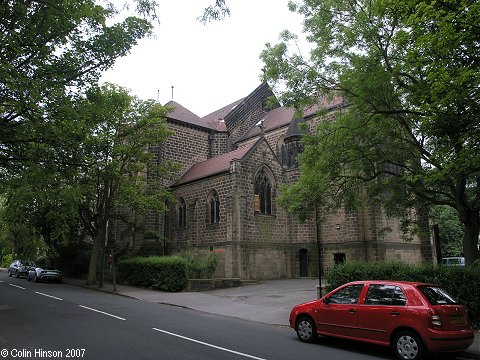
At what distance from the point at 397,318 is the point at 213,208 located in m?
20.7

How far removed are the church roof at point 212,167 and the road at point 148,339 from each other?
15795mm

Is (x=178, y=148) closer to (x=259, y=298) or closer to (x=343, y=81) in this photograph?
(x=259, y=298)

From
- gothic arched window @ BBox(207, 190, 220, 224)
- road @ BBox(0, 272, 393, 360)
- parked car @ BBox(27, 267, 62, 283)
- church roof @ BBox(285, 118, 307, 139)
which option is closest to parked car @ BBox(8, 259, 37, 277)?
parked car @ BBox(27, 267, 62, 283)

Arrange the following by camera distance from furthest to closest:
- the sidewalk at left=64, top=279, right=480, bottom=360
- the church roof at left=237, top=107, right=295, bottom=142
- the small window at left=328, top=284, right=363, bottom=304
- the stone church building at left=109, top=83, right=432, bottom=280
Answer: the church roof at left=237, top=107, right=295, bottom=142
the stone church building at left=109, top=83, right=432, bottom=280
the sidewalk at left=64, top=279, right=480, bottom=360
the small window at left=328, top=284, right=363, bottom=304

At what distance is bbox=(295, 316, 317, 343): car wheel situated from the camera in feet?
29.9

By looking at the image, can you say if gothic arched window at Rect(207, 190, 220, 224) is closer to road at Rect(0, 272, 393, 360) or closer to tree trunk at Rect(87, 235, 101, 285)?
tree trunk at Rect(87, 235, 101, 285)

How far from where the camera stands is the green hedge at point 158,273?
21.7 meters

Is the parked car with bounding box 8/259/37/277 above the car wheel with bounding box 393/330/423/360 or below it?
above

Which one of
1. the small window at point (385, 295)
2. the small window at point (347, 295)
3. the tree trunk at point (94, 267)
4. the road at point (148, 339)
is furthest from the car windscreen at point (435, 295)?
the tree trunk at point (94, 267)

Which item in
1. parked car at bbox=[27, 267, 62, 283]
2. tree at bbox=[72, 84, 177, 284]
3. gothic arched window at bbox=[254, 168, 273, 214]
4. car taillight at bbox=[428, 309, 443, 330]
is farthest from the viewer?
parked car at bbox=[27, 267, 62, 283]

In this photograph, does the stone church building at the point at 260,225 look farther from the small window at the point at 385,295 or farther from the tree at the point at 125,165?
the small window at the point at 385,295

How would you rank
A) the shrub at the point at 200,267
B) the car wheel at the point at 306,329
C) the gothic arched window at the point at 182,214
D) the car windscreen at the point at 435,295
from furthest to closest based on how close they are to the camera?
the gothic arched window at the point at 182,214, the shrub at the point at 200,267, the car wheel at the point at 306,329, the car windscreen at the point at 435,295

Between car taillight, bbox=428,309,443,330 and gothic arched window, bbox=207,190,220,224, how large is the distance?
20.4 m

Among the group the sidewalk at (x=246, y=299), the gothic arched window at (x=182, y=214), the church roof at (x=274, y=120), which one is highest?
the church roof at (x=274, y=120)
